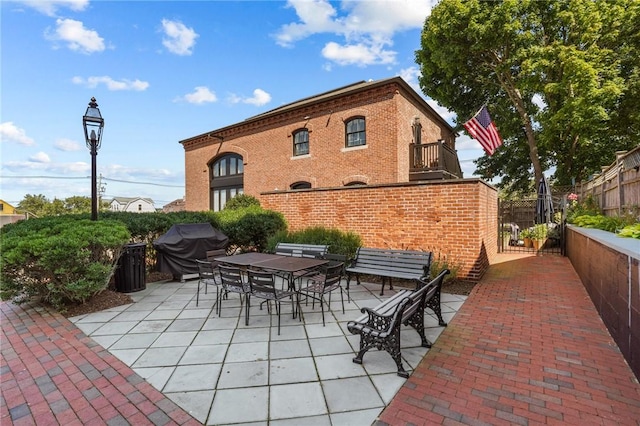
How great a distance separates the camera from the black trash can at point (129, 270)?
6520mm

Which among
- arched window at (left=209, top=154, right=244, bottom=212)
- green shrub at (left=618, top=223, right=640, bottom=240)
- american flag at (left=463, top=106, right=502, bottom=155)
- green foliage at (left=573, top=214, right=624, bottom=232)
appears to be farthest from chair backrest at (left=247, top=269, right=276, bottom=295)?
arched window at (left=209, top=154, right=244, bottom=212)

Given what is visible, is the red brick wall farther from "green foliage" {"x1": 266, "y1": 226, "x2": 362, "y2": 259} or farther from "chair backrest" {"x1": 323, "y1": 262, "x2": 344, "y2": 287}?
"chair backrest" {"x1": 323, "y1": 262, "x2": 344, "y2": 287}

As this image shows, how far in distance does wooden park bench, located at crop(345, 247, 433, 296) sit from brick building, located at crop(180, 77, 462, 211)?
19.5 feet

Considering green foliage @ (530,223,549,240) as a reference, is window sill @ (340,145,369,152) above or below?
above

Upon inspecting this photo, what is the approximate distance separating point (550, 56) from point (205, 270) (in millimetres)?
17658

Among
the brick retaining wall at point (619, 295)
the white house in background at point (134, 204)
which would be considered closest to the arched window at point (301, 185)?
the brick retaining wall at point (619, 295)

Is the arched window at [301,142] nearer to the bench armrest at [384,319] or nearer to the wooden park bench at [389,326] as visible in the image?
the wooden park bench at [389,326]

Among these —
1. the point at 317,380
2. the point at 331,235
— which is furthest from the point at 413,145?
the point at 317,380

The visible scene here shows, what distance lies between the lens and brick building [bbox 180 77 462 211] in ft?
39.9

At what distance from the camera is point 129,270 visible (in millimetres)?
6539

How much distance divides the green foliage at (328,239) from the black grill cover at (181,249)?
6.63 feet

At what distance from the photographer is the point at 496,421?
247 cm

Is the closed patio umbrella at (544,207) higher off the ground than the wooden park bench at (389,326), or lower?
higher

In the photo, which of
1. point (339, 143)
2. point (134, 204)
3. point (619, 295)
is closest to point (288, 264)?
point (619, 295)
